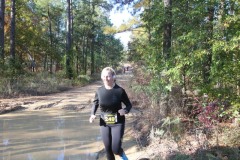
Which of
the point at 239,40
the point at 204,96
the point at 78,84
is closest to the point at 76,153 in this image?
the point at 204,96

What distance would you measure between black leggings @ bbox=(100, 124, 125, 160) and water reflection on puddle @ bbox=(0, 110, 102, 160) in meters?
2.04

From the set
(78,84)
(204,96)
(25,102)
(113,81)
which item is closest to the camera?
(113,81)

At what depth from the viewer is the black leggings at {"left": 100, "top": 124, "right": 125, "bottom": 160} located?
4.40m

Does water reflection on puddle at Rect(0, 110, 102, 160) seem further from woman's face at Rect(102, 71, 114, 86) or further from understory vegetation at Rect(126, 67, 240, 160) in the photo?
woman's face at Rect(102, 71, 114, 86)

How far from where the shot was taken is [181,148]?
206 inches

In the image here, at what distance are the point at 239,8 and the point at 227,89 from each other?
5.28 feet

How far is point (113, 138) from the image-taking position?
442cm

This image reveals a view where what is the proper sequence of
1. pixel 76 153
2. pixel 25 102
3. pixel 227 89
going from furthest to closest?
pixel 25 102 < pixel 76 153 < pixel 227 89

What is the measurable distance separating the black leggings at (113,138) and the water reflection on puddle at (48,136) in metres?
2.04

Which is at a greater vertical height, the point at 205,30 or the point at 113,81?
the point at 205,30

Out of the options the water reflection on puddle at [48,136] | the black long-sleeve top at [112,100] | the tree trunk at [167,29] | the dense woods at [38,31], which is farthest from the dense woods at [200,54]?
the dense woods at [38,31]

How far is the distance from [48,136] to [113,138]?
426 cm

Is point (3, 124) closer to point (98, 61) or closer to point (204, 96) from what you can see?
point (204, 96)

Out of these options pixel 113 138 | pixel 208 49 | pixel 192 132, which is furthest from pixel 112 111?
pixel 208 49
